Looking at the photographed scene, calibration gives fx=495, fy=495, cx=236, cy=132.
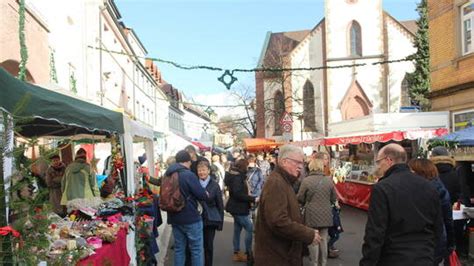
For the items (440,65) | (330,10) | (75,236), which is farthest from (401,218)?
(330,10)

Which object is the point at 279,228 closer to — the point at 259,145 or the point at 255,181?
the point at 255,181

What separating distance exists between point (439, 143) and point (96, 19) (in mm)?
14486

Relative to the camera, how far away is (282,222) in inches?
151

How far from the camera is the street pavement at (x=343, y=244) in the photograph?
8.14 metres

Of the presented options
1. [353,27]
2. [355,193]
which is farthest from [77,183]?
[353,27]

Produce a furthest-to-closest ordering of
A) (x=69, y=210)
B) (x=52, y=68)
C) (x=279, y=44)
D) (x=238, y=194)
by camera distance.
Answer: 1. (x=279, y=44)
2. (x=52, y=68)
3. (x=238, y=194)
4. (x=69, y=210)

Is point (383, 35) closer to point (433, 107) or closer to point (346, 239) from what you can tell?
point (433, 107)

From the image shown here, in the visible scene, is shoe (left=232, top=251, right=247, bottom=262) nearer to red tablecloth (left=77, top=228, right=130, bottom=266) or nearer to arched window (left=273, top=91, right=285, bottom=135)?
red tablecloth (left=77, top=228, right=130, bottom=266)

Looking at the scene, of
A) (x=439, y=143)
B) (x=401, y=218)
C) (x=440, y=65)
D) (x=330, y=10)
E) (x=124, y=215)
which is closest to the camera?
(x=401, y=218)

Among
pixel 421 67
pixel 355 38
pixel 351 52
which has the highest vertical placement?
pixel 355 38

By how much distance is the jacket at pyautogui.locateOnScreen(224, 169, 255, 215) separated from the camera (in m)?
7.60

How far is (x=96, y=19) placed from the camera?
19.5 meters

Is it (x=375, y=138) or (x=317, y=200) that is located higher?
(x=375, y=138)

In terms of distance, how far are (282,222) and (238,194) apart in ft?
12.4
